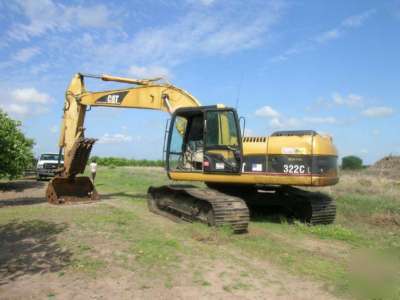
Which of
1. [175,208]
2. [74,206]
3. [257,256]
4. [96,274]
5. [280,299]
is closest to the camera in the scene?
[280,299]

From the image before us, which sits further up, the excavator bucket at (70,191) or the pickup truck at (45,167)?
the pickup truck at (45,167)

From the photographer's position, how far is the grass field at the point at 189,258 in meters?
5.99

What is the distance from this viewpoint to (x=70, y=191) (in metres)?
14.3

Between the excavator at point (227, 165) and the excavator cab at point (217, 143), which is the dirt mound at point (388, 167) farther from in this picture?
the excavator cab at point (217, 143)

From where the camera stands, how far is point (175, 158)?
1216cm

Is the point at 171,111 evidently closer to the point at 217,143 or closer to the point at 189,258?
the point at 217,143

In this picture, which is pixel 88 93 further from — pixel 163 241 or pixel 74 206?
pixel 163 241

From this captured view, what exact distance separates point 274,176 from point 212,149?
1625mm

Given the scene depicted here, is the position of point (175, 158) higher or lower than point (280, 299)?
higher

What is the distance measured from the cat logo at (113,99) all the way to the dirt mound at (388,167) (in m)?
22.8

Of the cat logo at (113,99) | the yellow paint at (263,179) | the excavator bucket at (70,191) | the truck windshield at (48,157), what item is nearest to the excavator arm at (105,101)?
the cat logo at (113,99)

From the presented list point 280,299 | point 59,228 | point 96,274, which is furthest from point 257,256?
point 59,228

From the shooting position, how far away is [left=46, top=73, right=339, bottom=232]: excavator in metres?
10.5

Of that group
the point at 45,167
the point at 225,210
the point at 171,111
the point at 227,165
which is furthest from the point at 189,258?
the point at 45,167
